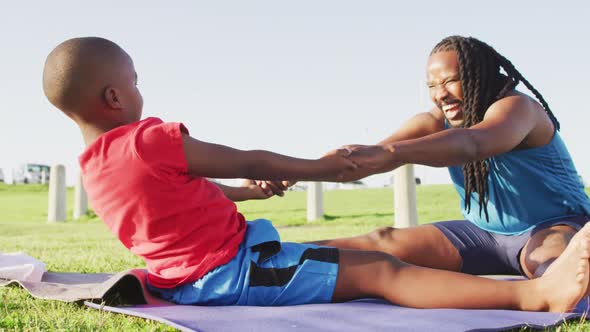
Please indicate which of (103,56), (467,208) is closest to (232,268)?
(103,56)

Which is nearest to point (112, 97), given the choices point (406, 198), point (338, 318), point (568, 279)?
point (338, 318)

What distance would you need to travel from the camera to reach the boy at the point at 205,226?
2920 millimetres

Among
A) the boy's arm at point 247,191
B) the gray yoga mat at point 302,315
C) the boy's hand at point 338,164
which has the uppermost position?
the boy's hand at point 338,164

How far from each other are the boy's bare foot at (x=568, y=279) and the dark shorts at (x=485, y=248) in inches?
33.2

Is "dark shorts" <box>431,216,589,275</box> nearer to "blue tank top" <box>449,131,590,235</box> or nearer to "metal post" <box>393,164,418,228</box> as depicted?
"blue tank top" <box>449,131,590,235</box>

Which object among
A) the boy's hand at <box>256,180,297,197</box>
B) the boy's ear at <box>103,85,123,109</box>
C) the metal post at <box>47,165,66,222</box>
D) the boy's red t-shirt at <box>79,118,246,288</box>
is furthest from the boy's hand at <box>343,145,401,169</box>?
the metal post at <box>47,165,66,222</box>

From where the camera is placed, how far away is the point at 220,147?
291cm

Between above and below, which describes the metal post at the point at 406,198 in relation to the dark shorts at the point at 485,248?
→ below

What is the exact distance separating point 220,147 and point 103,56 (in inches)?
26.9

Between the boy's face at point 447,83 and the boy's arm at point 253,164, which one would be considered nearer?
the boy's arm at point 253,164

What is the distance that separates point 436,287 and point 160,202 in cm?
138

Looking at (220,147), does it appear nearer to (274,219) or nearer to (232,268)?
(232,268)

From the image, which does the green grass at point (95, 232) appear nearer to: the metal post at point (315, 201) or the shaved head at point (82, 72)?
the metal post at point (315, 201)

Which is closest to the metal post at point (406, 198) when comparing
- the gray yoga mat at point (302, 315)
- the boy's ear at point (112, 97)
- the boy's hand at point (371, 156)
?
the gray yoga mat at point (302, 315)
